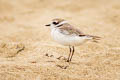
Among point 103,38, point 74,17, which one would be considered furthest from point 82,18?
point 103,38

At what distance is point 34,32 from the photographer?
7.66 metres

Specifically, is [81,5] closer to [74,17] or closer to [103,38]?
[74,17]

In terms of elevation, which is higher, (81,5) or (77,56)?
(81,5)

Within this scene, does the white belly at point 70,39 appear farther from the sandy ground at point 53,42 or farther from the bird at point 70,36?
the sandy ground at point 53,42

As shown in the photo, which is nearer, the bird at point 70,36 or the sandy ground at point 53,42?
the sandy ground at point 53,42

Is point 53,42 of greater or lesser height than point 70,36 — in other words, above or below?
below

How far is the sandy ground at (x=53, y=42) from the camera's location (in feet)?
15.2

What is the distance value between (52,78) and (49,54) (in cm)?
135

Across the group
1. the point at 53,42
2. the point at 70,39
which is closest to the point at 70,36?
A: the point at 70,39

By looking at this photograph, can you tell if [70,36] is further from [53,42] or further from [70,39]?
[53,42]

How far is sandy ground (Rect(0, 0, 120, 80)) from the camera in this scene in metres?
4.62

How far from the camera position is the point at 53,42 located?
6.62 m

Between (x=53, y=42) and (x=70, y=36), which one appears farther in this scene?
(x=53, y=42)

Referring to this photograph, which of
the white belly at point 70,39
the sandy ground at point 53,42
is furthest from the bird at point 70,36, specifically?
the sandy ground at point 53,42
